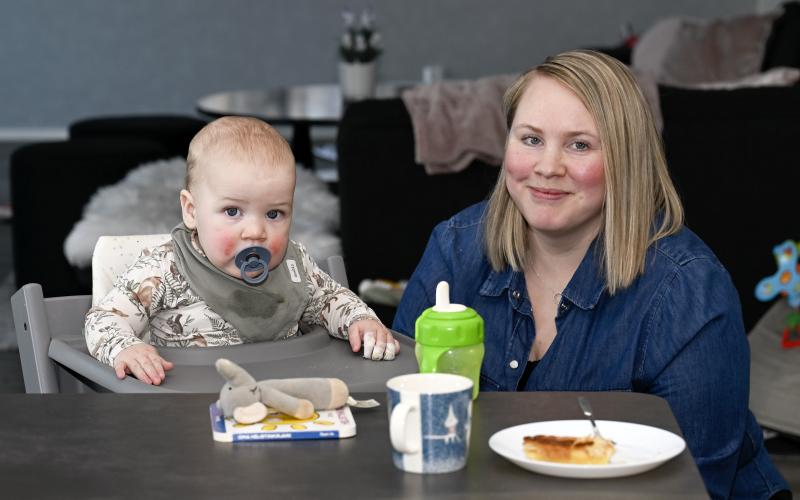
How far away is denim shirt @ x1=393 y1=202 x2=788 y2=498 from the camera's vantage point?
1.69 metres

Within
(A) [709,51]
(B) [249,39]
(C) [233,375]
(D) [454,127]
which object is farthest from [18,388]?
(B) [249,39]

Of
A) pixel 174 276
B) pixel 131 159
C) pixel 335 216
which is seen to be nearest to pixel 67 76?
pixel 131 159

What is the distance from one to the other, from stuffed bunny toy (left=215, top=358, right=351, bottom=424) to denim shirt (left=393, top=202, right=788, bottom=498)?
59 centimetres

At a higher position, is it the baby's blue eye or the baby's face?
the baby's blue eye

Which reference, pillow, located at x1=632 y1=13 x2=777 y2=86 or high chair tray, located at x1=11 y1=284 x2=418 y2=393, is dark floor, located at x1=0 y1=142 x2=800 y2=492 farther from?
pillow, located at x1=632 y1=13 x2=777 y2=86

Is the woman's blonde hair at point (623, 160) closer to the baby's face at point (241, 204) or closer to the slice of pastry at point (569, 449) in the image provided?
the baby's face at point (241, 204)

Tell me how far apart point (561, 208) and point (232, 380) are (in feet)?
2.20

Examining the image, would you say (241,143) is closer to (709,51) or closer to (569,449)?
(569,449)

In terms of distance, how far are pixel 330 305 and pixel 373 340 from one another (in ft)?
0.67

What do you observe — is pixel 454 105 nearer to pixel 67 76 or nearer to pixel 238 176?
pixel 238 176

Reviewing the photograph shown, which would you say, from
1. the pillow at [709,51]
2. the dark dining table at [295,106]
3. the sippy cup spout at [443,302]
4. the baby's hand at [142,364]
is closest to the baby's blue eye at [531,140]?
the sippy cup spout at [443,302]

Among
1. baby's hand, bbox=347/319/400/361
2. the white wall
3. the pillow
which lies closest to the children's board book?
baby's hand, bbox=347/319/400/361

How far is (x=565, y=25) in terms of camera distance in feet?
25.2

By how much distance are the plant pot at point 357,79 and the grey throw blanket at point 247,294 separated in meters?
3.23
